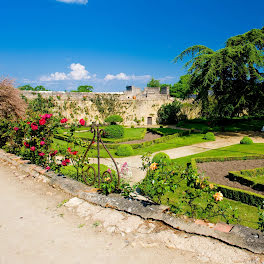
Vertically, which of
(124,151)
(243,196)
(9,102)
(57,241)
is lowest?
(243,196)

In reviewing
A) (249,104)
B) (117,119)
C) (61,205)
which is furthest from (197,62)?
(61,205)

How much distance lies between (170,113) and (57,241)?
26175 mm

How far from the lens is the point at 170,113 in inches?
1112

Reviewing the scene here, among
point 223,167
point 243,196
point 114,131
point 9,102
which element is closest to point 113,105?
point 114,131

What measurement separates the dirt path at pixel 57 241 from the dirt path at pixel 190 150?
5.12 meters

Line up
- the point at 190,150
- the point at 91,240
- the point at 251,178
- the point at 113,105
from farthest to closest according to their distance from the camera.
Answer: the point at 113,105 < the point at 190,150 < the point at 251,178 < the point at 91,240

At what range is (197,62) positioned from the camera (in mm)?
15688

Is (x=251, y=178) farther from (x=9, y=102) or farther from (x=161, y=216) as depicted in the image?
(x=9, y=102)

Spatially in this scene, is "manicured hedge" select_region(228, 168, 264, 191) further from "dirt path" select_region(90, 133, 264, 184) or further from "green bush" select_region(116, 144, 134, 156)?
"green bush" select_region(116, 144, 134, 156)

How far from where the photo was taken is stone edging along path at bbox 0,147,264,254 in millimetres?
2587

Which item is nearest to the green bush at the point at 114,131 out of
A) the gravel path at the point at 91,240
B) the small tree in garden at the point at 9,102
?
the small tree in garden at the point at 9,102

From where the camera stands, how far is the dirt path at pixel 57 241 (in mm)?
2570

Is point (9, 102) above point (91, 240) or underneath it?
above

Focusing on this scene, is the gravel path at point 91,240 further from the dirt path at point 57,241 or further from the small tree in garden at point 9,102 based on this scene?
the small tree in garden at point 9,102
